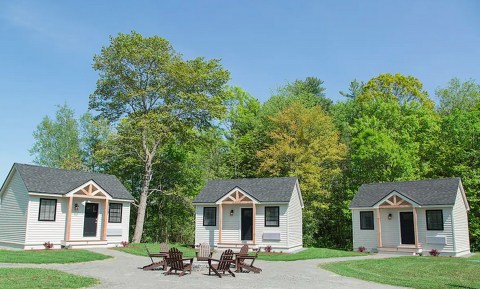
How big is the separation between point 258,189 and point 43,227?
12.6 m

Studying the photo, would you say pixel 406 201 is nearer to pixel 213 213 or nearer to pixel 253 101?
pixel 213 213

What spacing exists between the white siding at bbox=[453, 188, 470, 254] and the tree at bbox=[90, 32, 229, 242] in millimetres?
17415

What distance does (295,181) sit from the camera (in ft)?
87.7

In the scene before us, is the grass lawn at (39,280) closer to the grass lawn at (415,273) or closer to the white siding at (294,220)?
the grass lawn at (415,273)

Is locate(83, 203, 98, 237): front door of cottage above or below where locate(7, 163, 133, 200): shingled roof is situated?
below

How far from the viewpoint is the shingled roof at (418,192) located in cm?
2434

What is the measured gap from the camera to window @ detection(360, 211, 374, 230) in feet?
87.7

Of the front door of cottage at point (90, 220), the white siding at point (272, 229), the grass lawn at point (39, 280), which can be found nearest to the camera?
the grass lawn at point (39, 280)

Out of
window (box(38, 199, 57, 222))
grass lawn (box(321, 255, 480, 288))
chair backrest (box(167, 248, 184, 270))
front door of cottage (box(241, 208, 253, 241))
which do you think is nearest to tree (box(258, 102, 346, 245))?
front door of cottage (box(241, 208, 253, 241))

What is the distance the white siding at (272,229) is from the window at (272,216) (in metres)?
0.18

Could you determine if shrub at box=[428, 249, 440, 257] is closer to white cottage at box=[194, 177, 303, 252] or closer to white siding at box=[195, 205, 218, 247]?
white cottage at box=[194, 177, 303, 252]

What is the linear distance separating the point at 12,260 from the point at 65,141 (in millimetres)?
30032

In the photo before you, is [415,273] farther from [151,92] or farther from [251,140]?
[251,140]

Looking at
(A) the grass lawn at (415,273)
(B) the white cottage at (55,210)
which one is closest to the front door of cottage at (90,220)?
(B) the white cottage at (55,210)
